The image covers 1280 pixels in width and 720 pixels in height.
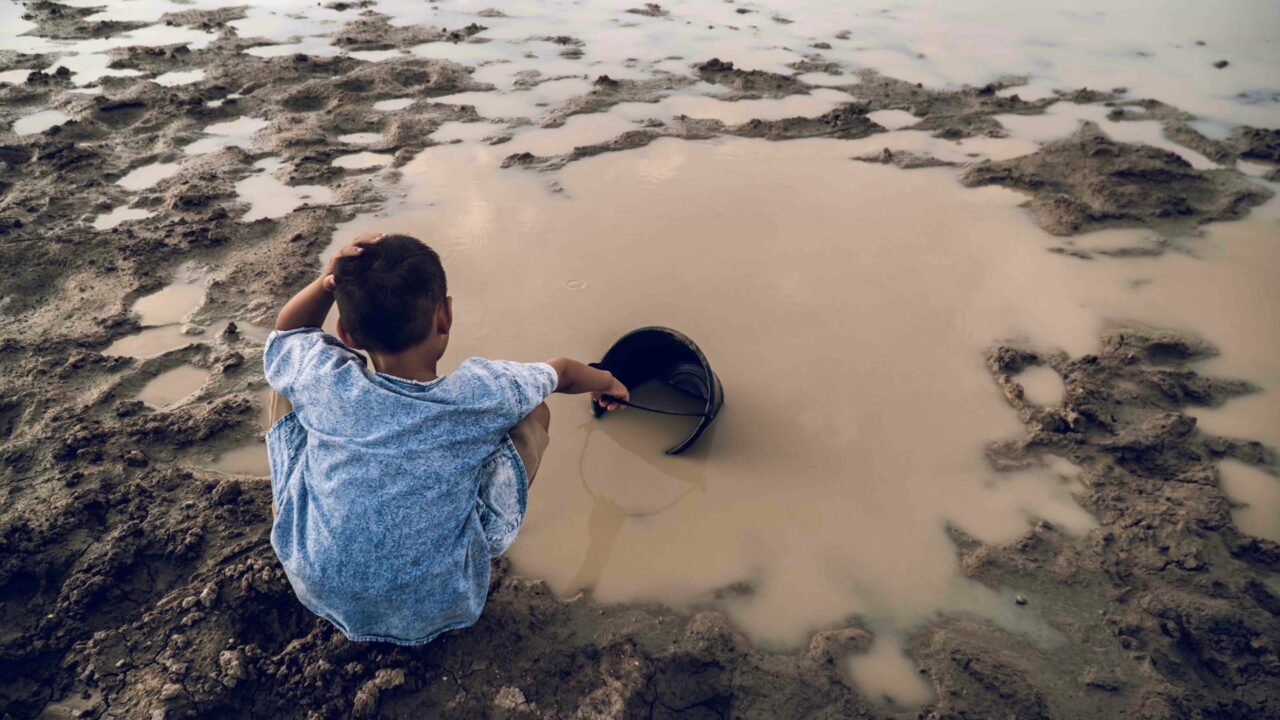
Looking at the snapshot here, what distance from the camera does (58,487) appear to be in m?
2.39

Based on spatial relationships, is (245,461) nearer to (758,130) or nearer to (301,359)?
(301,359)

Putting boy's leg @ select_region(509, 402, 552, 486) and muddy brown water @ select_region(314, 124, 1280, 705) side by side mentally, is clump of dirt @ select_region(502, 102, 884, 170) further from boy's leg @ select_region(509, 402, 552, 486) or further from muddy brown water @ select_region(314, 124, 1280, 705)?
boy's leg @ select_region(509, 402, 552, 486)

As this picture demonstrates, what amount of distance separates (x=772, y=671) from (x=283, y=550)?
127 cm

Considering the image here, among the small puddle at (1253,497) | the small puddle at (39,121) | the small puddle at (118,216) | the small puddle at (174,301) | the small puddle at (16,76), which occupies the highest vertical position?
the small puddle at (16,76)

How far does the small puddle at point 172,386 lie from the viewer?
9.07 feet

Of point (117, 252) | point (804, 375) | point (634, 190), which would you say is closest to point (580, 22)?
point (634, 190)

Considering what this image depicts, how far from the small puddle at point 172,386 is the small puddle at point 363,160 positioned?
5.90ft

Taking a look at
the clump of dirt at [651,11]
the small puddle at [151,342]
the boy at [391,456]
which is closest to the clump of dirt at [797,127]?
the clump of dirt at [651,11]

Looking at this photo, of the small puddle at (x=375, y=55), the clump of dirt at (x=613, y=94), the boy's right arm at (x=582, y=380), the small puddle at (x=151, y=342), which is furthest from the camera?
the small puddle at (x=375, y=55)

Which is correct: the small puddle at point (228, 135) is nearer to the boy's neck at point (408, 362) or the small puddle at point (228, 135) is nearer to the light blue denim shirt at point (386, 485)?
the light blue denim shirt at point (386, 485)

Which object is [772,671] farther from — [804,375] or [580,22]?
[580,22]

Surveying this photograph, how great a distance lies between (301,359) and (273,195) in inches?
108

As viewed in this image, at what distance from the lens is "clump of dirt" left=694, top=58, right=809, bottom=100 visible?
16.6ft

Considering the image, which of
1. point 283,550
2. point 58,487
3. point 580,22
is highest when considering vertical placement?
point 580,22
